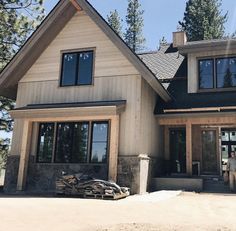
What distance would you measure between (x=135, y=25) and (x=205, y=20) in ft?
38.5

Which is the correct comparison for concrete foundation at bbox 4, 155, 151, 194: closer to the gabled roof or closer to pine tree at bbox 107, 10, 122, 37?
the gabled roof

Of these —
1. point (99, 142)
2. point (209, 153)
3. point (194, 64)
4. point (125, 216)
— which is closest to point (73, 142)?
point (99, 142)

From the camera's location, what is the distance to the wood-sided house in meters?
12.3

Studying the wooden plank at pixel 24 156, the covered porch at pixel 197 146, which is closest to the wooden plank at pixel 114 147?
the covered porch at pixel 197 146

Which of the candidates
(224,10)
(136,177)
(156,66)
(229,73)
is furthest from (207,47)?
(224,10)

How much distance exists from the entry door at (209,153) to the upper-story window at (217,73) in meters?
2.23

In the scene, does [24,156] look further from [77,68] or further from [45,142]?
[77,68]

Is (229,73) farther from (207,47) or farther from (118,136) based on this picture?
(118,136)

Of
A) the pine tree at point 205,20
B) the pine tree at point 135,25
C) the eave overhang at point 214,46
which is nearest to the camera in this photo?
the eave overhang at point 214,46

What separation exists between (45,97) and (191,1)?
33.4 m

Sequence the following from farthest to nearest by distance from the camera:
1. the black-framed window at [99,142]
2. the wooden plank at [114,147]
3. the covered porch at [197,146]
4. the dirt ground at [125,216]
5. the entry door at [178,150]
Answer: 1. the entry door at [178,150]
2. the covered porch at [197,146]
3. the black-framed window at [99,142]
4. the wooden plank at [114,147]
5. the dirt ground at [125,216]

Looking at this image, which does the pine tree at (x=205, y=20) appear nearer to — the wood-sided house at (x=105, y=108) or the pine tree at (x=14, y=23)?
the pine tree at (x=14, y=23)

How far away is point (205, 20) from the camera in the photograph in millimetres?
37719

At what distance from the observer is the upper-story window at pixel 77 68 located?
13.7 meters
